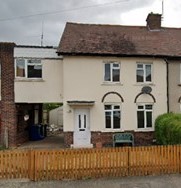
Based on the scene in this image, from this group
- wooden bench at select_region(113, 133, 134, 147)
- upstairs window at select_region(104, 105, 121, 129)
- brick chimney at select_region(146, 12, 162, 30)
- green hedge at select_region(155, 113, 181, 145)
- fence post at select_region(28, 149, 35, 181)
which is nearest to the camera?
fence post at select_region(28, 149, 35, 181)

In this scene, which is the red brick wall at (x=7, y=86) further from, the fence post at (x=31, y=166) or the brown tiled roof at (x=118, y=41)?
the fence post at (x=31, y=166)

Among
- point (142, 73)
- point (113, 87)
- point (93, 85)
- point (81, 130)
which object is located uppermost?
point (142, 73)

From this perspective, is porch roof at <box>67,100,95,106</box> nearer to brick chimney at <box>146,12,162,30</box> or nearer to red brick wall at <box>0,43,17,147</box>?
red brick wall at <box>0,43,17,147</box>

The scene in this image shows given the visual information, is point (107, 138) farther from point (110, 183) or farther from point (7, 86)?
point (110, 183)

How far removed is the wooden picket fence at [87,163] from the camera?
11.2 metres

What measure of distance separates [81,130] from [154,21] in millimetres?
9994

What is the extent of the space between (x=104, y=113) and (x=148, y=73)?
3725 mm

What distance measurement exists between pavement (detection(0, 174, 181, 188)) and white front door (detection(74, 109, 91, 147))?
8.01 meters

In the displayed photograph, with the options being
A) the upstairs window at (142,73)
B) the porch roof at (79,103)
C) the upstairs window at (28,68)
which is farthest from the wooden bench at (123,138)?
the upstairs window at (28,68)

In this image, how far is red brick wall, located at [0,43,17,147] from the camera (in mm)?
19109

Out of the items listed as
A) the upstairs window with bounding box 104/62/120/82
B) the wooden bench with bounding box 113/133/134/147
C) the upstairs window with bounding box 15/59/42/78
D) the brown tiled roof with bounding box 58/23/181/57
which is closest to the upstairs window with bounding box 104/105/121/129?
the wooden bench with bounding box 113/133/134/147

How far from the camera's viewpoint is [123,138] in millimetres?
19016

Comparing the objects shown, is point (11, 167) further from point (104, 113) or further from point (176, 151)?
point (104, 113)

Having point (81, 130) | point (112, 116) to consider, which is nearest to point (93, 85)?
point (112, 116)
